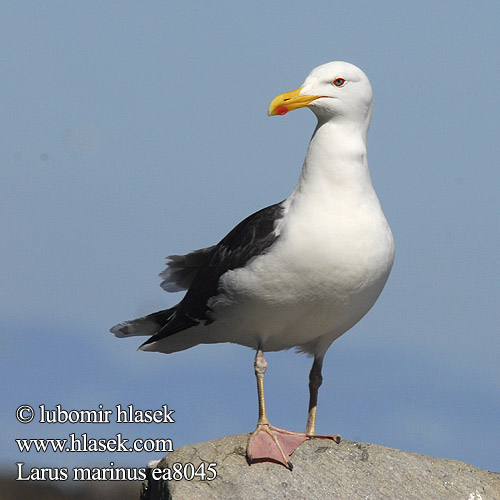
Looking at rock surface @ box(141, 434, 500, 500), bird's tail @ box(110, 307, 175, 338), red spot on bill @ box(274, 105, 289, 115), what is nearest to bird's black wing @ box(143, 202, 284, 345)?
bird's tail @ box(110, 307, 175, 338)

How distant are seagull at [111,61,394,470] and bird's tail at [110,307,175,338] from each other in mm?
1142

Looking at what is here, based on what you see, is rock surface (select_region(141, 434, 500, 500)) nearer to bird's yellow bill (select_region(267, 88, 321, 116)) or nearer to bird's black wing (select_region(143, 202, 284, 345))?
bird's black wing (select_region(143, 202, 284, 345))

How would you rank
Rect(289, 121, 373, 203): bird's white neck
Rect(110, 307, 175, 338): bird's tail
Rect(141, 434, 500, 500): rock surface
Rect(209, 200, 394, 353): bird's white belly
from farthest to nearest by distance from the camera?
Rect(110, 307, 175, 338): bird's tail, Rect(289, 121, 373, 203): bird's white neck, Rect(141, 434, 500, 500): rock surface, Rect(209, 200, 394, 353): bird's white belly

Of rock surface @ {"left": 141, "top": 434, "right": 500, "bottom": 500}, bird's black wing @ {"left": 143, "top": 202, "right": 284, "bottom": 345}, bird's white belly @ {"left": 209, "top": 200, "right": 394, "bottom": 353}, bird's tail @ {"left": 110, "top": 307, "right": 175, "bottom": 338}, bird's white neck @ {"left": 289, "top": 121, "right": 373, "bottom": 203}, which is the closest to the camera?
bird's white belly @ {"left": 209, "top": 200, "right": 394, "bottom": 353}

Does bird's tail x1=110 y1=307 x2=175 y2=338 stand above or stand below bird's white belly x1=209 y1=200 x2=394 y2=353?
below

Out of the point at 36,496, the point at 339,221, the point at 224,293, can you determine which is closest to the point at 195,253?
the point at 224,293

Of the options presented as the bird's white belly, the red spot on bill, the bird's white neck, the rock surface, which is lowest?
the rock surface

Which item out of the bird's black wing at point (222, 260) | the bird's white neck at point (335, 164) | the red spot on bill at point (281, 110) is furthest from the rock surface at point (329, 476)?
the red spot on bill at point (281, 110)

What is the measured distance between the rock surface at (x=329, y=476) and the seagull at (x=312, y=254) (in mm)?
173

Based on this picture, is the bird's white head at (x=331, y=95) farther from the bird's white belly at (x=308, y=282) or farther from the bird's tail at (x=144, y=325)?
the bird's tail at (x=144, y=325)

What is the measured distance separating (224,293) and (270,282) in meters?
0.64

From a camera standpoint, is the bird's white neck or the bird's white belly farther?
the bird's white neck

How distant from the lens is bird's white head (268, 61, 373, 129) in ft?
28.3

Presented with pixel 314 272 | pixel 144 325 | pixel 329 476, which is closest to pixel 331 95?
pixel 314 272
